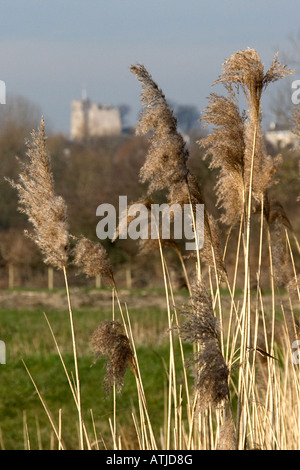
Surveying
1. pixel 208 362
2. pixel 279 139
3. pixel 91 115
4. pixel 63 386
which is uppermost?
pixel 91 115

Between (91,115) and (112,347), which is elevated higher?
(91,115)

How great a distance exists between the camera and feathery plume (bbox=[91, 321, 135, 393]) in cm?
319

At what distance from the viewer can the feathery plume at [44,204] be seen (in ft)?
10.0

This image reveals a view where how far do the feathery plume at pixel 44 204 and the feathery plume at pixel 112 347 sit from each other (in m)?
0.31

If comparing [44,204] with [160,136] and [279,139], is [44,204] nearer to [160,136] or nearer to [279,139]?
[160,136]

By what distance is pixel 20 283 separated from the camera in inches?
1227

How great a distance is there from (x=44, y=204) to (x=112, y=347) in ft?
2.01

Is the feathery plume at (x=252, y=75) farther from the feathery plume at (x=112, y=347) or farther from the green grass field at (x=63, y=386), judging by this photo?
the green grass field at (x=63, y=386)

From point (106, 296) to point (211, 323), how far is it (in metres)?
19.2

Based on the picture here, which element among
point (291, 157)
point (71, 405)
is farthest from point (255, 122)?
point (291, 157)

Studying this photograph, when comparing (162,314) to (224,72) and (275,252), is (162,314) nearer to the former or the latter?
(275,252)

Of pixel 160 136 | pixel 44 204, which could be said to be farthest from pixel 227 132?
pixel 44 204

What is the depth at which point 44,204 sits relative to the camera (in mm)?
3062

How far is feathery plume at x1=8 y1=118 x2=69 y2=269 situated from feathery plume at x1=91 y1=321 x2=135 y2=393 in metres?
0.31
